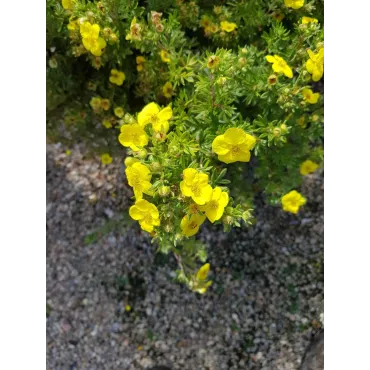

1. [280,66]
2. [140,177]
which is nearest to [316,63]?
[280,66]

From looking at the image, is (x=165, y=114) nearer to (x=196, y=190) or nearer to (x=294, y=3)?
(x=196, y=190)

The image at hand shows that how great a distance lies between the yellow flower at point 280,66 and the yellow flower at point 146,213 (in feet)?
2.70

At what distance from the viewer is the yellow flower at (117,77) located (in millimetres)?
2422

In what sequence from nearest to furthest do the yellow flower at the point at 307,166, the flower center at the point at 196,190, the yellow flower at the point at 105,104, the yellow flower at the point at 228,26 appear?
the flower center at the point at 196,190
the yellow flower at the point at 228,26
the yellow flower at the point at 105,104
the yellow flower at the point at 307,166

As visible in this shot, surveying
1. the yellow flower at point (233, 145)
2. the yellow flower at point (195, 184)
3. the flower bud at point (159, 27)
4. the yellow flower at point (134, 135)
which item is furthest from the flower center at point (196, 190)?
the flower bud at point (159, 27)

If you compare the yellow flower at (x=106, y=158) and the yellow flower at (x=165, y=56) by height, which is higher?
the yellow flower at (x=165, y=56)

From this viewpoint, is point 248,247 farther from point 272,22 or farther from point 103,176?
point 272,22

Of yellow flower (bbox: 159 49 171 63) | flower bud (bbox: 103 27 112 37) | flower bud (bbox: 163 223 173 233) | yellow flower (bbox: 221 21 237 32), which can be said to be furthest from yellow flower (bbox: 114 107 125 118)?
flower bud (bbox: 163 223 173 233)

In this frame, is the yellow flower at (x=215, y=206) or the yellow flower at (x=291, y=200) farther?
the yellow flower at (x=291, y=200)

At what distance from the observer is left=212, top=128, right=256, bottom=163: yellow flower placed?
5.72 feet

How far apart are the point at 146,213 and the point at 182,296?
153cm

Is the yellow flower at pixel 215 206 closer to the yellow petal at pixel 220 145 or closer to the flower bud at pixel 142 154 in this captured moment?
the yellow petal at pixel 220 145

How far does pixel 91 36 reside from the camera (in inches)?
76.0

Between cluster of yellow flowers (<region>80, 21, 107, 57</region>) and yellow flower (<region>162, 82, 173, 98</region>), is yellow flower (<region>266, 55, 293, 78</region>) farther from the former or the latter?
cluster of yellow flowers (<region>80, 21, 107, 57</region>)
